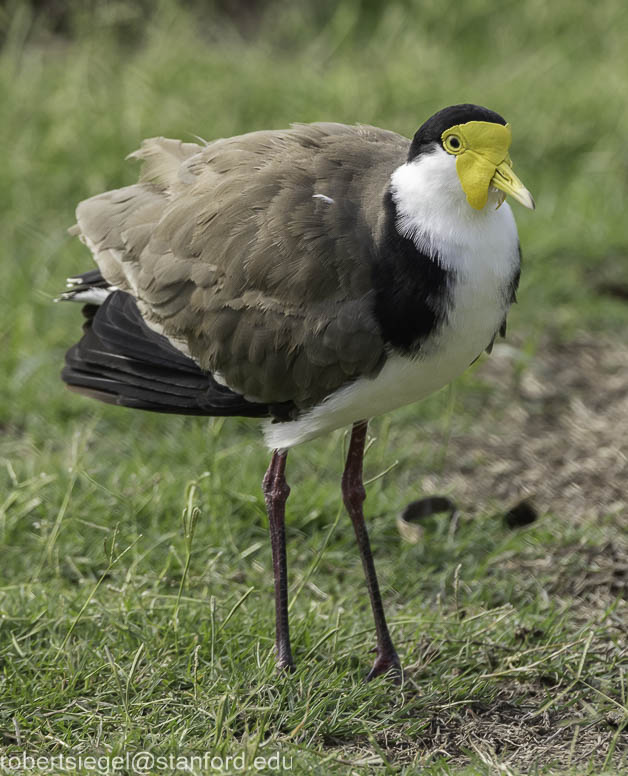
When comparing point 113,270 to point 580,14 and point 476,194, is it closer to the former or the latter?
point 476,194

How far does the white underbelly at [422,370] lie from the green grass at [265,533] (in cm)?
39

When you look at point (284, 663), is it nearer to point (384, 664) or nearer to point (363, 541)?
point (384, 664)

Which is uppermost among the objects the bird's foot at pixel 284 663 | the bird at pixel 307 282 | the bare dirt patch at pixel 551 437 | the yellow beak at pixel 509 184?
the yellow beak at pixel 509 184

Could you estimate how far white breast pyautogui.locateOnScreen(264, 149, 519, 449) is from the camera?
125 inches

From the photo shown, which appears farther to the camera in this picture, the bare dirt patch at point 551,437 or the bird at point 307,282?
the bare dirt patch at point 551,437

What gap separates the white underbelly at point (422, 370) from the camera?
127 inches

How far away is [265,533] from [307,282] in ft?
4.32

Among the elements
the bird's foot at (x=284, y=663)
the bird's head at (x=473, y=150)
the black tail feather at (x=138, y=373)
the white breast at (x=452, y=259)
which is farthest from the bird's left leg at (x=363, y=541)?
the bird's head at (x=473, y=150)

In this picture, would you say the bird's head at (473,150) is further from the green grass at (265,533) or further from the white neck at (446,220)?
the green grass at (265,533)

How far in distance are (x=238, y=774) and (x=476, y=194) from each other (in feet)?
5.24

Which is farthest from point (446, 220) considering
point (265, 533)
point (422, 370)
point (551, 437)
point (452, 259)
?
point (551, 437)

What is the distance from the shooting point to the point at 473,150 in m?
3.18

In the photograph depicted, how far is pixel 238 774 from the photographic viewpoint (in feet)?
9.50

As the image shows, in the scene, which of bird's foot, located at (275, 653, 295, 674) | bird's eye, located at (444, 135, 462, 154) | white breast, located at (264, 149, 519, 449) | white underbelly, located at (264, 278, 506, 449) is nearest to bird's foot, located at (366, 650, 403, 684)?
bird's foot, located at (275, 653, 295, 674)
